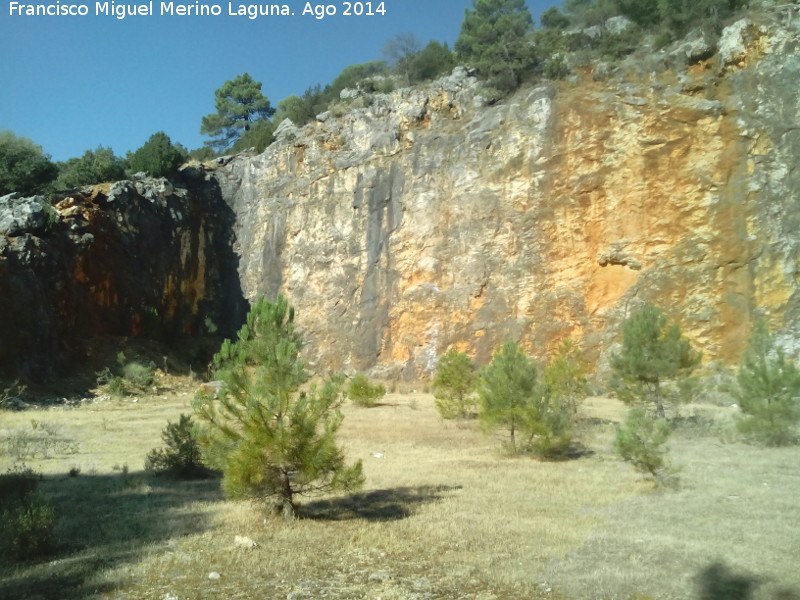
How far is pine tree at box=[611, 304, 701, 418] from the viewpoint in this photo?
14195mm

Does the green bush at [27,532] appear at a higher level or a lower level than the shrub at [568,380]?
lower

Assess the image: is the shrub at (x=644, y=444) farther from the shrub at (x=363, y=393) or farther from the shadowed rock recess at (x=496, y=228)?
the shadowed rock recess at (x=496, y=228)

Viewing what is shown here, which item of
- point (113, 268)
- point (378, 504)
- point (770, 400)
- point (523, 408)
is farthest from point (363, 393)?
point (113, 268)

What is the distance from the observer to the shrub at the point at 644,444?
8.54m

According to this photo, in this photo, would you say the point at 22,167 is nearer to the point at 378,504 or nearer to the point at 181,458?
the point at 181,458

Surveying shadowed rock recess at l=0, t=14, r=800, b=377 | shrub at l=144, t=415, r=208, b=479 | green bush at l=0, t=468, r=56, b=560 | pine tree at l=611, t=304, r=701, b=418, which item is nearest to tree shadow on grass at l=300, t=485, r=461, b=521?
green bush at l=0, t=468, r=56, b=560

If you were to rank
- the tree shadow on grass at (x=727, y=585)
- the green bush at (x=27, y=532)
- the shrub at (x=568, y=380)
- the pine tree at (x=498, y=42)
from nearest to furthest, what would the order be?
1. the tree shadow on grass at (x=727, y=585)
2. the green bush at (x=27, y=532)
3. the shrub at (x=568, y=380)
4. the pine tree at (x=498, y=42)

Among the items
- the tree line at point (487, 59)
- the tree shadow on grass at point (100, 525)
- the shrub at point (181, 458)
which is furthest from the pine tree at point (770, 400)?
the tree line at point (487, 59)

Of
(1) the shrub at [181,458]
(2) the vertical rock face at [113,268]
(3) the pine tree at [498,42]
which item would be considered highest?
(3) the pine tree at [498,42]

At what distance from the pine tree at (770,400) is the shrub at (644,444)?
3359mm

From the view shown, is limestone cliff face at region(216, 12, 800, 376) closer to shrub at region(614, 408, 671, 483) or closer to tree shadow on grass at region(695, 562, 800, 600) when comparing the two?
shrub at region(614, 408, 671, 483)

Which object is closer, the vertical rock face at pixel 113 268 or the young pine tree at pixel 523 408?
the young pine tree at pixel 523 408

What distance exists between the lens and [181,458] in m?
10.3

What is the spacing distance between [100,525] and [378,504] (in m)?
3.07
